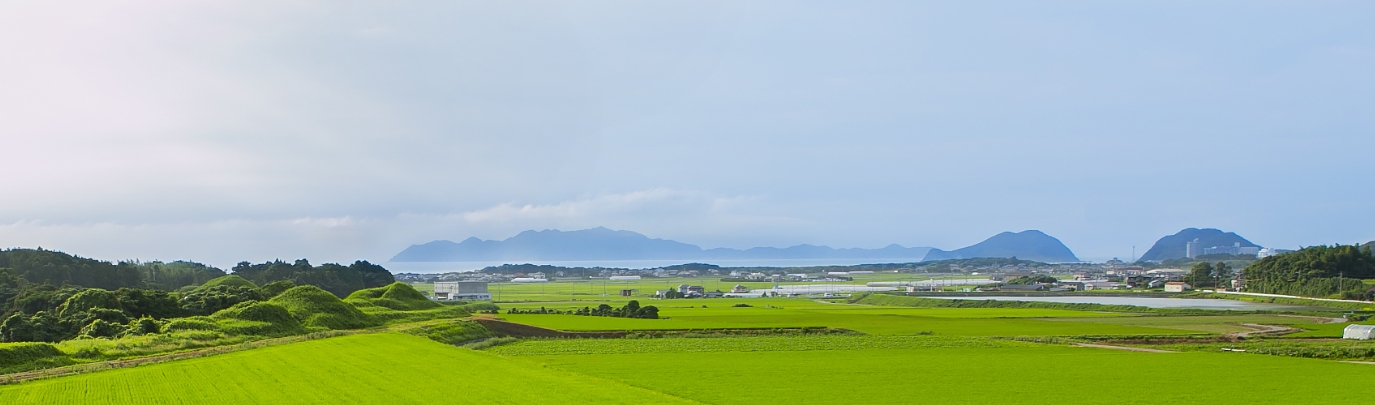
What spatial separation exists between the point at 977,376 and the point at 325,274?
75019 millimetres

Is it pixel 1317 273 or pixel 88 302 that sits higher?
pixel 1317 273

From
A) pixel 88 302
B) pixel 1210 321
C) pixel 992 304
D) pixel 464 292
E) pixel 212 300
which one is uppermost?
pixel 88 302

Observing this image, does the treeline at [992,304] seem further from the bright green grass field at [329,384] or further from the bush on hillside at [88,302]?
the bush on hillside at [88,302]

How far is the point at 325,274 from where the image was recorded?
3351 inches

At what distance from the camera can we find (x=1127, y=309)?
6394 cm

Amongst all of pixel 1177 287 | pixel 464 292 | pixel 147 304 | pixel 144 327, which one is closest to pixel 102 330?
pixel 144 327

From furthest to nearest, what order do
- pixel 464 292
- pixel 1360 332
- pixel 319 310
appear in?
pixel 464 292 < pixel 319 310 < pixel 1360 332

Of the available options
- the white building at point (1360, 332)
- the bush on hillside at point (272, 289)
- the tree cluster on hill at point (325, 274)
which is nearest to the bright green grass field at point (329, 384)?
the bush on hillside at point (272, 289)

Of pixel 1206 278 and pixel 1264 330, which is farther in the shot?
pixel 1206 278

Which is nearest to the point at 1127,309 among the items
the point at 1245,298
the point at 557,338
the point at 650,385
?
the point at 1245,298

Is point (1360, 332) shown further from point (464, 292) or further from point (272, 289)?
point (464, 292)

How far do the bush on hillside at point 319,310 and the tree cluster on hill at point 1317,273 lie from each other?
240ft

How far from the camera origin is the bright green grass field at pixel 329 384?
59.9 ft

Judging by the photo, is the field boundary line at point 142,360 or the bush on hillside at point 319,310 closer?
the field boundary line at point 142,360
